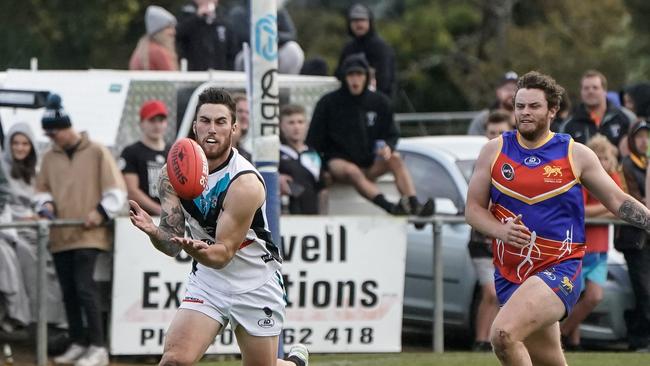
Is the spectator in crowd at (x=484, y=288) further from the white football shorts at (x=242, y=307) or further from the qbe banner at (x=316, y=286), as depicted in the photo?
the white football shorts at (x=242, y=307)

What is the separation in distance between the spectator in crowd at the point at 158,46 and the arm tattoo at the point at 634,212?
696cm

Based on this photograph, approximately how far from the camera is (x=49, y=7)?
3189 centimetres

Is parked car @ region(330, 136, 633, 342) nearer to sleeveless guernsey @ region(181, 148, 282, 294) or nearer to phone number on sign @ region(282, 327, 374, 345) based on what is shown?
phone number on sign @ region(282, 327, 374, 345)

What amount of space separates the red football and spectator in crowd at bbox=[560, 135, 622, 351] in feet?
19.2

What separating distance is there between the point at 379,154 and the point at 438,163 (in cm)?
76

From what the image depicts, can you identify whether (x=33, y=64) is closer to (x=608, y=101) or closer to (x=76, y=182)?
(x=76, y=182)

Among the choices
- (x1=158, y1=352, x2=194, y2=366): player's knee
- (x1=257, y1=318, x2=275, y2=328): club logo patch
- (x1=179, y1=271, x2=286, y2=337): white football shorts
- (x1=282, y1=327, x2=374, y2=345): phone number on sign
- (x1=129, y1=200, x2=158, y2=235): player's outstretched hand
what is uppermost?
(x1=129, y1=200, x2=158, y2=235): player's outstretched hand

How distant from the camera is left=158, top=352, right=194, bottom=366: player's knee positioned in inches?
343

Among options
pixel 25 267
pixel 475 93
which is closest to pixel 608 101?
pixel 25 267

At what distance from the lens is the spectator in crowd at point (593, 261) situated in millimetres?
13586

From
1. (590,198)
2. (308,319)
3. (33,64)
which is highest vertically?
(33,64)

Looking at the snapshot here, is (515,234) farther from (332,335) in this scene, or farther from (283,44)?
(283,44)

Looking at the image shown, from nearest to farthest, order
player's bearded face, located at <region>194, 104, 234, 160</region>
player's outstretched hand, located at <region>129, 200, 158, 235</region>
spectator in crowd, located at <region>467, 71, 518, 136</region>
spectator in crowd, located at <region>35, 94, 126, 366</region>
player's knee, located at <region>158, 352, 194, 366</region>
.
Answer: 1. player's outstretched hand, located at <region>129, 200, 158, 235</region>
2. player's knee, located at <region>158, 352, 194, 366</region>
3. player's bearded face, located at <region>194, 104, 234, 160</region>
4. spectator in crowd, located at <region>35, 94, 126, 366</region>
5. spectator in crowd, located at <region>467, 71, 518, 136</region>

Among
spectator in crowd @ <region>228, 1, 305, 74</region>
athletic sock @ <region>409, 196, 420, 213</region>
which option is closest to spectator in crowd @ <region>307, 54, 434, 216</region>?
athletic sock @ <region>409, 196, 420, 213</region>
